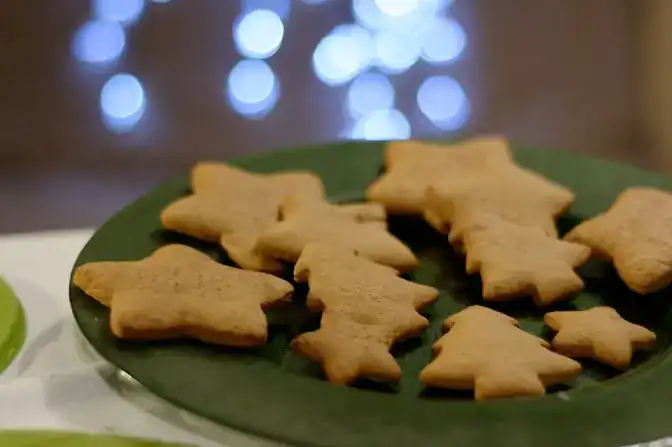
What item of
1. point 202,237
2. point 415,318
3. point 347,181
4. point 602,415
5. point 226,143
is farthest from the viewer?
point 226,143

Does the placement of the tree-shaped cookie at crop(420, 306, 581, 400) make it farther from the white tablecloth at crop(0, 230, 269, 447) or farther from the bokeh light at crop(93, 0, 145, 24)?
the bokeh light at crop(93, 0, 145, 24)

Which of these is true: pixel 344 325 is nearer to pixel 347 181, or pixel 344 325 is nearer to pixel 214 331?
pixel 214 331

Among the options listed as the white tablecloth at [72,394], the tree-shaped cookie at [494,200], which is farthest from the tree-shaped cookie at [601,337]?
the white tablecloth at [72,394]

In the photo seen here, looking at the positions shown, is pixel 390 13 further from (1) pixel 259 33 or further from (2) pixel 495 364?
(2) pixel 495 364

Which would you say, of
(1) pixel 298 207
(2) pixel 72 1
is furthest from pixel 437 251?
(2) pixel 72 1

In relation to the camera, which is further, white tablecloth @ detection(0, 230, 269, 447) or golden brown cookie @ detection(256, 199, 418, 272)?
golden brown cookie @ detection(256, 199, 418, 272)

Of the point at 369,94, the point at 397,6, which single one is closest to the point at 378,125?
the point at 369,94

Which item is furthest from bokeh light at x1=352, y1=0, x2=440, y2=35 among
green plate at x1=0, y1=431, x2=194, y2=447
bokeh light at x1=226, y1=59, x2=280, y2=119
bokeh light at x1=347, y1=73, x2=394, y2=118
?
green plate at x1=0, y1=431, x2=194, y2=447
